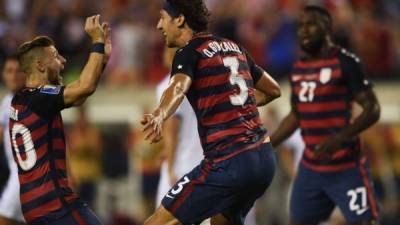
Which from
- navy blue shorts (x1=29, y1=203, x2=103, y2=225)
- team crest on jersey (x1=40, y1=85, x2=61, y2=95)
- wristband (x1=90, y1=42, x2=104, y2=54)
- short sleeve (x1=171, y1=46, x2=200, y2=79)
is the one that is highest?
wristband (x1=90, y1=42, x2=104, y2=54)

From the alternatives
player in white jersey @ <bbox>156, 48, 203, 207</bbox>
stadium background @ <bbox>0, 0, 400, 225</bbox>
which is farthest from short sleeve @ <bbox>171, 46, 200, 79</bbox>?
stadium background @ <bbox>0, 0, 400, 225</bbox>

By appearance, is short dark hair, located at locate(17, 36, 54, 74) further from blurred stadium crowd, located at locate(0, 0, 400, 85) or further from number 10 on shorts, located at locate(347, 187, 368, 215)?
blurred stadium crowd, located at locate(0, 0, 400, 85)

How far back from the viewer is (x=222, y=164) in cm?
756

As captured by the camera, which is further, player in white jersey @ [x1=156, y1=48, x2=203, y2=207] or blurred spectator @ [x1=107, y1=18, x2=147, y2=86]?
blurred spectator @ [x1=107, y1=18, x2=147, y2=86]

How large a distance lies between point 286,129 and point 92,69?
268 centimetres

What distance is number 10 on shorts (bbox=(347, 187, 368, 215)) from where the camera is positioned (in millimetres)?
9484

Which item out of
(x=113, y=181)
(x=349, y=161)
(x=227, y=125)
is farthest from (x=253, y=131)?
(x=113, y=181)

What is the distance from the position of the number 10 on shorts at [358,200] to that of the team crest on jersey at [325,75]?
3.30 feet

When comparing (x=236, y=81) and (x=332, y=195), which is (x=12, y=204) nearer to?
(x=332, y=195)

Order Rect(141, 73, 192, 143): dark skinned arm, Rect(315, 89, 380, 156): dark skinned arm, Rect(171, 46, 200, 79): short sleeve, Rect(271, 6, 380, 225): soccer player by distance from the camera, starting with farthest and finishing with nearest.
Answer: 1. Rect(271, 6, 380, 225): soccer player
2. Rect(315, 89, 380, 156): dark skinned arm
3. Rect(171, 46, 200, 79): short sleeve
4. Rect(141, 73, 192, 143): dark skinned arm

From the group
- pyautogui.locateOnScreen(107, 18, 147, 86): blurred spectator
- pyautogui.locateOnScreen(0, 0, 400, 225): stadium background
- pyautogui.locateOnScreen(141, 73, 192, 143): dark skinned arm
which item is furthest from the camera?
pyautogui.locateOnScreen(107, 18, 147, 86): blurred spectator

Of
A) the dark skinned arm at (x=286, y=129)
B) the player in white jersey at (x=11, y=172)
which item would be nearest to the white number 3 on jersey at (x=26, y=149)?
the player in white jersey at (x=11, y=172)

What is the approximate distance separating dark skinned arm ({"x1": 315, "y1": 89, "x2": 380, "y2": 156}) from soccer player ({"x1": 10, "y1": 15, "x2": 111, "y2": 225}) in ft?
8.04

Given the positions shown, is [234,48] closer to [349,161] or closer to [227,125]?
[227,125]
